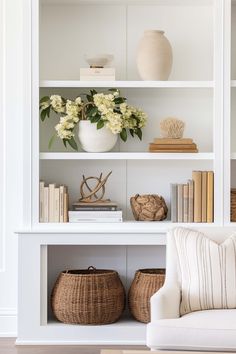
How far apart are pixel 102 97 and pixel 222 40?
81 centimetres

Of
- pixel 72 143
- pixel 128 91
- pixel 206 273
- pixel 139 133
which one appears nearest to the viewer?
pixel 206 273

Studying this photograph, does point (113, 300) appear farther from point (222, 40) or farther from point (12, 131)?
point (222, 40)

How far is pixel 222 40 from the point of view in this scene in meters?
4.96

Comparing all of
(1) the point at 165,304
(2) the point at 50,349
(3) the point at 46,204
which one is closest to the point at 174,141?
(3) the point at 46,204

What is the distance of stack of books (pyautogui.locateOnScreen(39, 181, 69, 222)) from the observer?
5031 millimetres

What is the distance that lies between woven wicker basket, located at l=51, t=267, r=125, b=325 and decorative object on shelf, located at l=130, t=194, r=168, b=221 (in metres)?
0.42

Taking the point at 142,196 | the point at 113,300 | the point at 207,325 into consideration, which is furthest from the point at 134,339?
the point at 207,325

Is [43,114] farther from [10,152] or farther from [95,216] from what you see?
[95,216]

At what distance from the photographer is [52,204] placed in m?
5.04

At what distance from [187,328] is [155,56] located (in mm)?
1898

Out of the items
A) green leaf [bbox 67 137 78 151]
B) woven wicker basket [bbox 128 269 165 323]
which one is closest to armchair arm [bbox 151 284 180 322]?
woven wicker basket [bbox 128 269 165 323]

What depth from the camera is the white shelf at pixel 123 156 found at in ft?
16.4

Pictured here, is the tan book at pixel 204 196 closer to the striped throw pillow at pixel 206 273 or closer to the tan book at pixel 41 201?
the striped throw pillow at pixel 206 273

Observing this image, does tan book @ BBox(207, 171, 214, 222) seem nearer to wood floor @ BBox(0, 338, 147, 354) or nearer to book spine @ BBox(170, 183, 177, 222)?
book spine @ BBox(170, 183, 177, 222)
